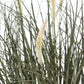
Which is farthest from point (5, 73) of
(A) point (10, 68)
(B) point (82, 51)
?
(B) point (82, 51)

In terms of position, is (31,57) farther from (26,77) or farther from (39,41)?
(39,41)

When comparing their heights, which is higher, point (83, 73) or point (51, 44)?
point (51, 44)

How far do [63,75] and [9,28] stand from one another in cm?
25

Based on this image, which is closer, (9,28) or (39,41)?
(39,41)

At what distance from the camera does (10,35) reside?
0.82m

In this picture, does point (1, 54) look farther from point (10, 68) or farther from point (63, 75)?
point (63, 75)

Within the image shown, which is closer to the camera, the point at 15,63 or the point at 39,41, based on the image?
the point at 39,41

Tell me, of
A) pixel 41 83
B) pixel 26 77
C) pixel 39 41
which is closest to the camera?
pixel 39 41

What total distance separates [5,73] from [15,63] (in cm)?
5

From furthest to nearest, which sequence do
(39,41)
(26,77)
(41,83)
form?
(26,77)
(41,83)
(39,41)

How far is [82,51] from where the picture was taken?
726mm

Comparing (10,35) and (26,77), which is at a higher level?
(10,35)

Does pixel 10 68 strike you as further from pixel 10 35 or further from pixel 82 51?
pixel 82 51

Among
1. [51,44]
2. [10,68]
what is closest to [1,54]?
[10,68]
